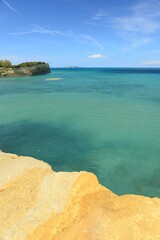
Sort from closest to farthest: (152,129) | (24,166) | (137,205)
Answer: (137,205) → (24,166) → (152,129)

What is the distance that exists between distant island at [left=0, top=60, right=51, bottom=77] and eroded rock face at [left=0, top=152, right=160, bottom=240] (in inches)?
3426

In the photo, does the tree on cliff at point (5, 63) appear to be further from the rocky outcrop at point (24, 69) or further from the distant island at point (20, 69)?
the rocky outcrop at point (24, 69)

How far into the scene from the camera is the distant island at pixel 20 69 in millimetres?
92375

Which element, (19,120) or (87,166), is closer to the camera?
(87,166)

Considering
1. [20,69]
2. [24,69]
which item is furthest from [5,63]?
[24,69]

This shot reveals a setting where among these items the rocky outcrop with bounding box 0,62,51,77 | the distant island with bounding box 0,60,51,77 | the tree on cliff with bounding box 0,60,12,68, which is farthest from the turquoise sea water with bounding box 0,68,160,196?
the tree on cliff with bounding box 0,60,12,68

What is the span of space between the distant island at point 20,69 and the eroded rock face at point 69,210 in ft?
285

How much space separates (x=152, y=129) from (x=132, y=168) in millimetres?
7702

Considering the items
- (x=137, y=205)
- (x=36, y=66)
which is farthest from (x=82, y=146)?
(x=36, y=66)

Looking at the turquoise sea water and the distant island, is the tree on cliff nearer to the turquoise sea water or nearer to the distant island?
the distant island

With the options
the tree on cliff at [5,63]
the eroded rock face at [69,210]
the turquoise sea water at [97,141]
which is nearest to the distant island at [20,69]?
the tree on cliff at [5,63]

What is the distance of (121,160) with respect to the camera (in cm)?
1508

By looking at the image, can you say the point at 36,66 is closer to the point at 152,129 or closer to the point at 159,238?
the point at 152,129

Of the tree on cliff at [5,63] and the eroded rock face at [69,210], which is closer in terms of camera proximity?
the eroded rock face at [69,210]
